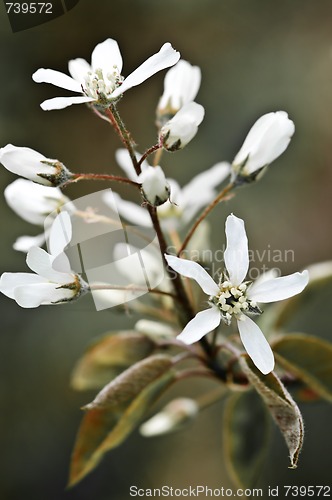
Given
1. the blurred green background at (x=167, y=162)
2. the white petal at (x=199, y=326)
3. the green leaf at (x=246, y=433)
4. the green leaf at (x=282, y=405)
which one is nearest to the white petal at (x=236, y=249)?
the white petal at (x=199, y=326)

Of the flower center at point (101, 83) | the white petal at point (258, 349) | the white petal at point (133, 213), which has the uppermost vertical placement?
the flower center at point (101, 83)

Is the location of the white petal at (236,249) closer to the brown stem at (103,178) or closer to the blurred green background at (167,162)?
the brown stem at (103,178)

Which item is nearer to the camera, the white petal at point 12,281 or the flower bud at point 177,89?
the white petal at point 12,281

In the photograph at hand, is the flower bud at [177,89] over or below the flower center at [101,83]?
below

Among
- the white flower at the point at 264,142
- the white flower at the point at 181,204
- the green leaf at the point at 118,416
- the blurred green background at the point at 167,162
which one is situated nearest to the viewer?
the white flower at the point at 264,142

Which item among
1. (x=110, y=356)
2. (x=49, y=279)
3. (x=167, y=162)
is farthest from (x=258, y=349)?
(x=167, y=162)

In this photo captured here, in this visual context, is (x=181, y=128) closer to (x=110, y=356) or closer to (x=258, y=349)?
(x=258, y=349)

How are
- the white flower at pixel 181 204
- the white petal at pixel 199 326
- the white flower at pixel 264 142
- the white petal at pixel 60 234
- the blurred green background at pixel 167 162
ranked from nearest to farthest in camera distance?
the white petal at pixel 199 326 → the white petal at pixel 60 234 → the white flower at pixel 264 142 → the white flower at pixel 181 204 → the blurred green background at pixel 167 162
